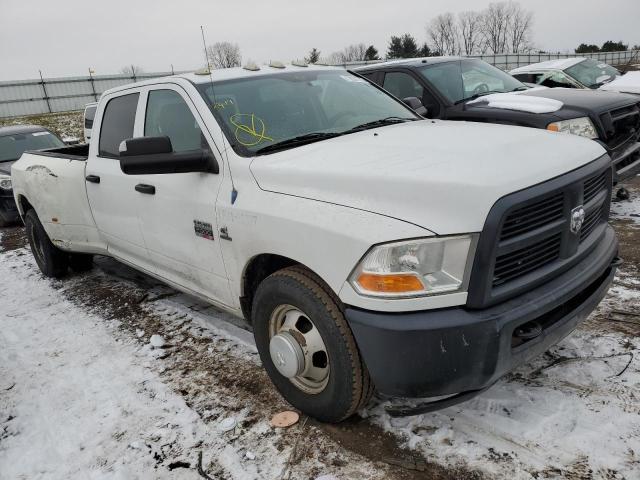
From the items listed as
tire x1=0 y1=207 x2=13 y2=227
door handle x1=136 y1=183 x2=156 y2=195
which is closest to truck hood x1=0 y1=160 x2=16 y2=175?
tire x1=0 y1=207 x2=13 y2=227

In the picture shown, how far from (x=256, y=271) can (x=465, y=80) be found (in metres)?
4.75

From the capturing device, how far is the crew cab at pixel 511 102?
5.26 metres

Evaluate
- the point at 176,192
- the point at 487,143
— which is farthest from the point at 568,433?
the point at 176,192

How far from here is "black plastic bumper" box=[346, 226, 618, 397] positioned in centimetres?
206

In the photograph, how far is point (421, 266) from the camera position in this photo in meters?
2.10

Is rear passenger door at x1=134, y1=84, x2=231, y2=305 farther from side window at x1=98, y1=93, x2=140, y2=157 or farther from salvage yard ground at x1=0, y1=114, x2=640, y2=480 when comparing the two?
salvage yard ground at x1=0, y1=114, x2=640, y2=480

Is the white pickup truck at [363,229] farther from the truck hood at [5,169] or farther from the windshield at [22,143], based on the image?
the windshield at [22,143]

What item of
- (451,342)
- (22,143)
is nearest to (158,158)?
(451,342)

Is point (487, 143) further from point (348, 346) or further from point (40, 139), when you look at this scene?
point (40, 139)

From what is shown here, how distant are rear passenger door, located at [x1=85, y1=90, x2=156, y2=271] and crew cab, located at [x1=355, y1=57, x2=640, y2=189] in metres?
3.42

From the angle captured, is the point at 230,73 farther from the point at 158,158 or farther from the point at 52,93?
the point at 52,93

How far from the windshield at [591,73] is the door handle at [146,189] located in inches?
341

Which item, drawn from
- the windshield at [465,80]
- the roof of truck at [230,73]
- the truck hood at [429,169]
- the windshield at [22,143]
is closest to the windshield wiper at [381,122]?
the truck hood at [429,169]

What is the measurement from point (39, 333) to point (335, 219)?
3.22 m
